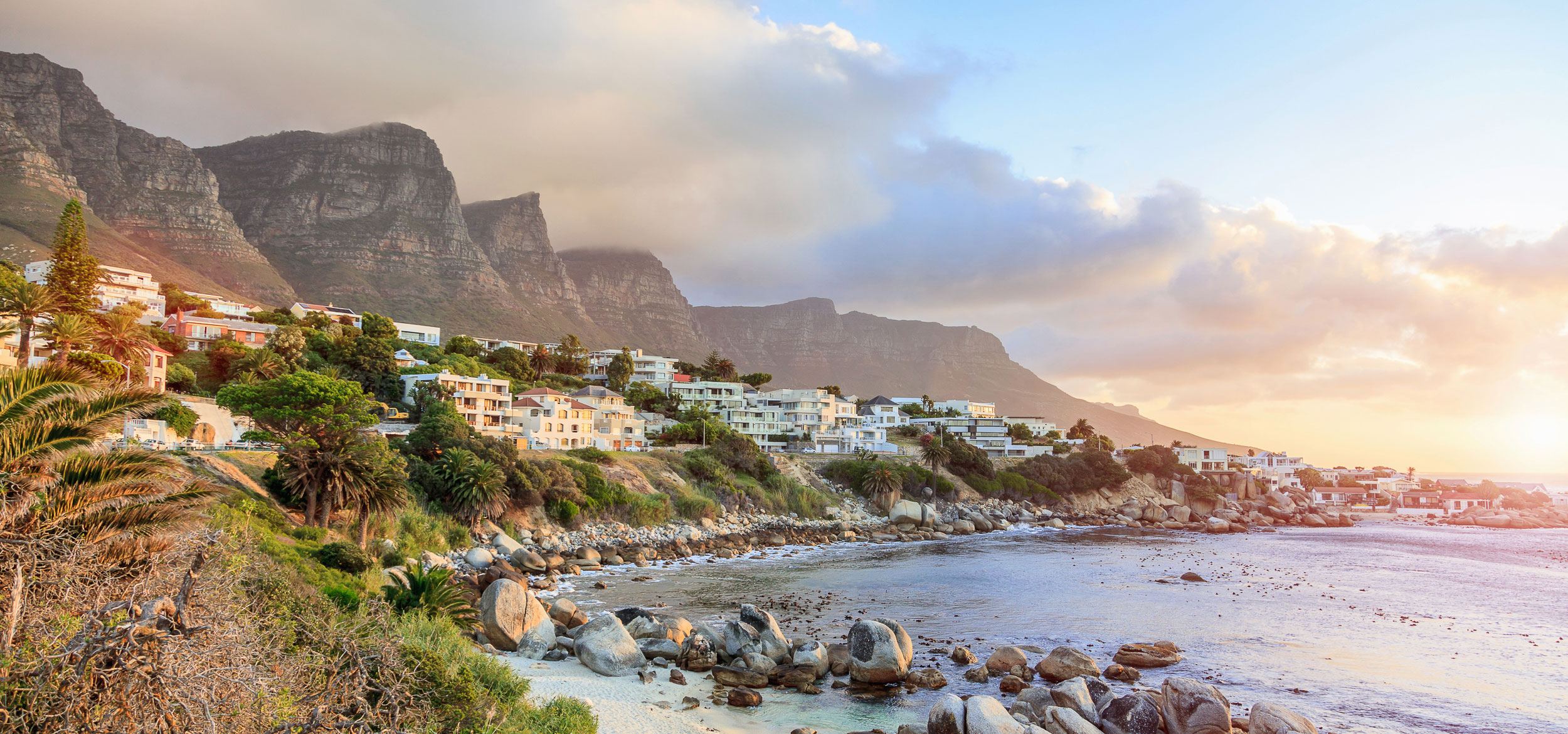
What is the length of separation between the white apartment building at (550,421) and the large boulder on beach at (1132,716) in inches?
2360

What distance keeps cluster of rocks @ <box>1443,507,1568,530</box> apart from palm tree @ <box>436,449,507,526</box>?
417 ft

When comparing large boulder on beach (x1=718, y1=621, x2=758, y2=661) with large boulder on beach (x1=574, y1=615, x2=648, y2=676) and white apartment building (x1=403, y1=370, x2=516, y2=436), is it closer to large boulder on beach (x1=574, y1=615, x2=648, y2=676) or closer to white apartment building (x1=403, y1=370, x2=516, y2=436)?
large boulder on beach (x1=574, y1=615, x2=648, y2=676)

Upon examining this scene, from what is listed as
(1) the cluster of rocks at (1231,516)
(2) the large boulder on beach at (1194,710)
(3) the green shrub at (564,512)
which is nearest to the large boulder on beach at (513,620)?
(2) the large boulder on beach at (1194,710)

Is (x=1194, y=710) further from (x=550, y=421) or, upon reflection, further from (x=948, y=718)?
(x=550, y=421)

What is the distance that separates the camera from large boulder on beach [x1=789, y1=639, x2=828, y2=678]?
22484mm

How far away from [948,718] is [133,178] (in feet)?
701

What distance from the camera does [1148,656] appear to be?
2512cm

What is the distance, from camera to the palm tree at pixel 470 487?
44.1 metres

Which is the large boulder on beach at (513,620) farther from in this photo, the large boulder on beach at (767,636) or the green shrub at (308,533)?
the green shrub at (308,533)

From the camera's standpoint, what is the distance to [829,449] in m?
105

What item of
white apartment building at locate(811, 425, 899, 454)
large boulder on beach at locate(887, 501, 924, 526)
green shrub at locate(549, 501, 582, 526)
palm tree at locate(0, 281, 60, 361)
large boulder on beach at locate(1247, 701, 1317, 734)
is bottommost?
large boulder on beach at locate(887, 501, 924, 526)

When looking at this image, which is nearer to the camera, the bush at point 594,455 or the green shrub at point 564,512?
the green shrub at point 564,512

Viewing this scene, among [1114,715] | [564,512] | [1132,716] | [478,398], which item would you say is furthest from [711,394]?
[1132,716]

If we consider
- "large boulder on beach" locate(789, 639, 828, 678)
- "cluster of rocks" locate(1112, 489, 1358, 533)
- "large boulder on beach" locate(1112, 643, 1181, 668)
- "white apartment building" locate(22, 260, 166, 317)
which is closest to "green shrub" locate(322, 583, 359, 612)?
"large boulder on beach" locate(789, 639, 828, 678)
